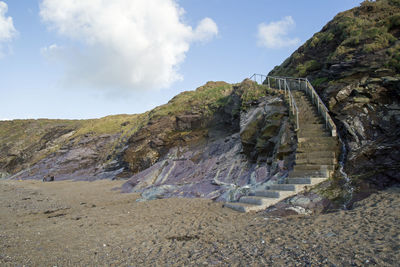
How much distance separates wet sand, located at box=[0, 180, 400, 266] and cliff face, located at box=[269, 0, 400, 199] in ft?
4.43

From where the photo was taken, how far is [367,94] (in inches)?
374

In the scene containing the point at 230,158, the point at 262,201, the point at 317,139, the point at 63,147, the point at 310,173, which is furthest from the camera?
the point at 63,147

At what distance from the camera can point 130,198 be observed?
12422mm

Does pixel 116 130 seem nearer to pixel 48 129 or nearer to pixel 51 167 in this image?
pixel 51 167

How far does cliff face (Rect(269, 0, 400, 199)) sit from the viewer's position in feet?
23.8

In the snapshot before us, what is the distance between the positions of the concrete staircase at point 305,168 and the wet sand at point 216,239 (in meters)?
0.74

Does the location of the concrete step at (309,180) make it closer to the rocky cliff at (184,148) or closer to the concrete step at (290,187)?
the concrete step at (290,187)

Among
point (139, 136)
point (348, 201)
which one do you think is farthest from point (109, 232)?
point (139, 136)

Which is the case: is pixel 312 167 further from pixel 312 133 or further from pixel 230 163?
pixel 230 163

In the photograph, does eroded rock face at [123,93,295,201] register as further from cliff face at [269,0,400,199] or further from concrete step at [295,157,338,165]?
cliff face at [269,0,400,199]

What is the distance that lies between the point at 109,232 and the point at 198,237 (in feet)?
7.97

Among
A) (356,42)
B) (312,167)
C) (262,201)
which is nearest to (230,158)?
(312,167)

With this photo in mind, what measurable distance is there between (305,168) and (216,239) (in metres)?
4.45

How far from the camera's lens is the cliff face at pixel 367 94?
7.24m
